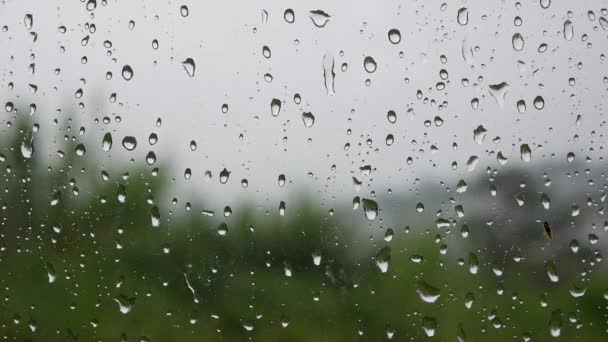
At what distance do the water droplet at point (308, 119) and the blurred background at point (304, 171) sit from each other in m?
0.01

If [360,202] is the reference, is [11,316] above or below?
below

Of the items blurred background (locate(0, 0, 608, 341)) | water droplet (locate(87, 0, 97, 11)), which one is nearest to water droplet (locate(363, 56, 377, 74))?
blurred background (locate(0, 0, 608, 341))

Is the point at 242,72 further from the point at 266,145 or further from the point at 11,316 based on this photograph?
the point at 11,316

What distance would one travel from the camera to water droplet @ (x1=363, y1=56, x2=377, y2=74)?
87 centimetres

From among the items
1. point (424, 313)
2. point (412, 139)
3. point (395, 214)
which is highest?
point (412, 139)

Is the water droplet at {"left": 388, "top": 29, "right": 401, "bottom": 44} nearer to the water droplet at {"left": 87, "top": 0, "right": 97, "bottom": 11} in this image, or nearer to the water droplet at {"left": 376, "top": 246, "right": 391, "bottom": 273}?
the water droplet at {"left": 376, "top": 246, "right": 391, "bottom": 273}

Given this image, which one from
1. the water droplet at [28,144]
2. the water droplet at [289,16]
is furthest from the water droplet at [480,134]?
the water droplet at [28,144]

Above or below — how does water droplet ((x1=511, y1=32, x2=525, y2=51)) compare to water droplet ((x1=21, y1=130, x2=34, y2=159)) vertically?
above

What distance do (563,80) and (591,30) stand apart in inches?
3.6

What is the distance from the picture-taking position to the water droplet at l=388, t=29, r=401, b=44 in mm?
870

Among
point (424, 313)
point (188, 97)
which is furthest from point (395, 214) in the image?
point (188, 97)

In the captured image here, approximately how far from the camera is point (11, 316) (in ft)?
3.03

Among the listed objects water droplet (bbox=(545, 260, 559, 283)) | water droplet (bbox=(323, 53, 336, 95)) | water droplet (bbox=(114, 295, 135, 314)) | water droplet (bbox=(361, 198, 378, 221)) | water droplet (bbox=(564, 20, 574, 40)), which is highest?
water droplet (bbox=(564, 20, 574, 40))

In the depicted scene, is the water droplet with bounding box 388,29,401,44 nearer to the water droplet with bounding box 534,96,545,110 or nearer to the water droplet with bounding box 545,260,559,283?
the water droplet with bounding box 534,96,545,110
